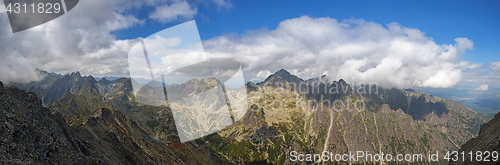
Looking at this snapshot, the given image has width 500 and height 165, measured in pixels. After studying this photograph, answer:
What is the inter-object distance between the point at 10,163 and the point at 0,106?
10628 millimetres

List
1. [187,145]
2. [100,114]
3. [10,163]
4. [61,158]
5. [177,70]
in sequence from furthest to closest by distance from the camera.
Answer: [187,145], [100,114], [61,158], [177,70], [10,163]

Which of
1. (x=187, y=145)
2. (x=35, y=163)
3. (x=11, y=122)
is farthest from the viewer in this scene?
(x=187, y=145)

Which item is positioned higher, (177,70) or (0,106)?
(177,70)

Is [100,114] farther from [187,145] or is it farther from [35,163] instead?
[35,163]

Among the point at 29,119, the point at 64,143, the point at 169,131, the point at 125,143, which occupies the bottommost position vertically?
the point at 169,131

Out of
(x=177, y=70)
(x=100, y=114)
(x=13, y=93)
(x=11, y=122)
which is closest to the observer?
(x=177, y=70)

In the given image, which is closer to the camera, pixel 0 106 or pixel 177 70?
pixel 177 70

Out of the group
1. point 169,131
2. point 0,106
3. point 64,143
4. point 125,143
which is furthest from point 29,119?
point 169,131

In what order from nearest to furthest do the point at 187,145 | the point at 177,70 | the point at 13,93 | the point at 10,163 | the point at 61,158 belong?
the point at 10,163
the point at 177,70
the point at 61,158
the point at 13,93
the point at 187,145

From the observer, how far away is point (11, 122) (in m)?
20.2

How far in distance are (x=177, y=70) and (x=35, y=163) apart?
55.8ft

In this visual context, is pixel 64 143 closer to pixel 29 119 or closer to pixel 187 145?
pixel 29 119

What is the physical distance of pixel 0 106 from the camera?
20.6 meters

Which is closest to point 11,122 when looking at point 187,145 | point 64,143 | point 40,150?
point 40,150
